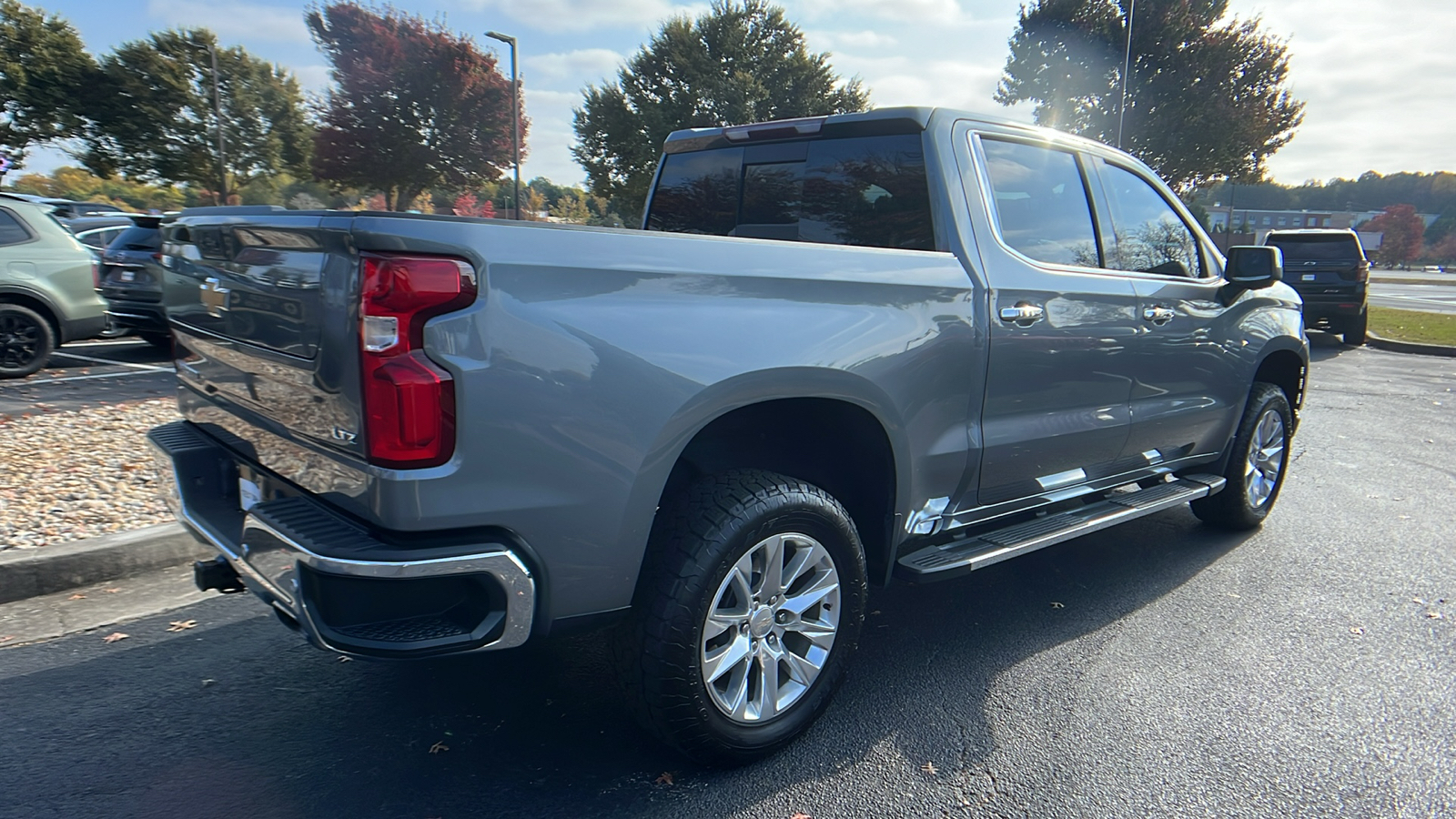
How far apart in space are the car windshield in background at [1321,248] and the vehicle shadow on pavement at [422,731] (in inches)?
563

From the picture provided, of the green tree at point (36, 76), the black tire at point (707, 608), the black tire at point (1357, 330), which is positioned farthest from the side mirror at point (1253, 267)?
the green tree at point (36, 76)

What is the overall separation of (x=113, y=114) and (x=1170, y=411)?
37784mm

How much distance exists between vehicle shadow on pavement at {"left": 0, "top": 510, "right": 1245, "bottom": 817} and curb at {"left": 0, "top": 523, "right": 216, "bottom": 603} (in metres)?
0.57

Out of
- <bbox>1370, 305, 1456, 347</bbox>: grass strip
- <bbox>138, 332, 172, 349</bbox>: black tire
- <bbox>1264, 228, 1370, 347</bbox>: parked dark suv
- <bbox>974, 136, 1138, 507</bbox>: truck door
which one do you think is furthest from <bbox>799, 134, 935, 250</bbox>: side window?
<bbox>1370, 305, 1456, 347</bbox>: grass strip

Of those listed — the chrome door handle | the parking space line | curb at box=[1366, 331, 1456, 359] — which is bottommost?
the parking space line

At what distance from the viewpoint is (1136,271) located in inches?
155

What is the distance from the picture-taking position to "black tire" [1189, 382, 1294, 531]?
15.4ft

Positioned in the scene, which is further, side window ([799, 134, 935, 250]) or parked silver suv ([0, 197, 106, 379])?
parked silver suv ([0, 197, 106, 379])

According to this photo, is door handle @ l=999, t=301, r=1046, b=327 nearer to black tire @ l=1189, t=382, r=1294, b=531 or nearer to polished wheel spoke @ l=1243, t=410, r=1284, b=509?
black tire @ l=1189, t=382, r=1294, b=531

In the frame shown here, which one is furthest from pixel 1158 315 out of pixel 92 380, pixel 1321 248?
pixel 1321 248

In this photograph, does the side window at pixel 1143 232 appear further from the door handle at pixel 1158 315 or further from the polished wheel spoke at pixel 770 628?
the polished wheel spoke at pixel 770 628

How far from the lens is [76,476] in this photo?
4.80m

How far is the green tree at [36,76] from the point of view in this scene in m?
28.7

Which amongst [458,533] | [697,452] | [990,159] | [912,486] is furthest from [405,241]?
[990,159]
